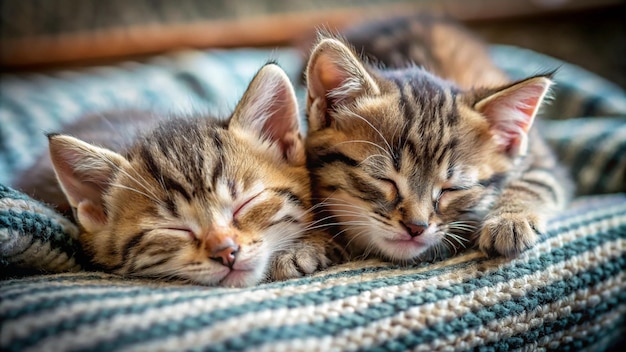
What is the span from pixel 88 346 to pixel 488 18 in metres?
2.39

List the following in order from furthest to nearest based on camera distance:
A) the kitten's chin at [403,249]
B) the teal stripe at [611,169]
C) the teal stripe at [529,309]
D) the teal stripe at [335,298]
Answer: the teal stripe at [611,169]
the kitten's chin at [403,249]
the teal stripe at [529,309]
the teal stripe at [335,298]

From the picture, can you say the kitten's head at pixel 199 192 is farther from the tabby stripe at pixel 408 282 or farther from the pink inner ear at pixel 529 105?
the pink inner ear at pixel 529 105

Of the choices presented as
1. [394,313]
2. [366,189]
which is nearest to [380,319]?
[394,313]

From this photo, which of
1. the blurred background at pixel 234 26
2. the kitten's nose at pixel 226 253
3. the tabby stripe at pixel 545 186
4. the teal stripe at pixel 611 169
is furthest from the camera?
the blurred background at pixel 234 26

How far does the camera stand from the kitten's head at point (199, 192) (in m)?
1.01

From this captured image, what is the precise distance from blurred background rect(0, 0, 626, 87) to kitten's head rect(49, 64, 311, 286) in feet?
4.14

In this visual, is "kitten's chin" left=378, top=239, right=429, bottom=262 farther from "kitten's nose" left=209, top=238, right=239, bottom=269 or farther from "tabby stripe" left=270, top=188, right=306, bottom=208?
"kitten's nose" left=209, top=238, right=239, bottom=269

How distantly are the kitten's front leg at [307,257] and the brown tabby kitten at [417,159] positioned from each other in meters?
0.04

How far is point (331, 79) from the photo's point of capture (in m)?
1.18

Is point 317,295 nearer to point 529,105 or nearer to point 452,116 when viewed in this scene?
point 452,116

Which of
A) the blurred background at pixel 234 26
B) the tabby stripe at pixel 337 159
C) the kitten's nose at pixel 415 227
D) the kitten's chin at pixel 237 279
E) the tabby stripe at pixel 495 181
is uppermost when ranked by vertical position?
the blurred background at pixel 234 26

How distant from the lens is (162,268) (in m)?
1.03

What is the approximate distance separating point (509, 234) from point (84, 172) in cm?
90

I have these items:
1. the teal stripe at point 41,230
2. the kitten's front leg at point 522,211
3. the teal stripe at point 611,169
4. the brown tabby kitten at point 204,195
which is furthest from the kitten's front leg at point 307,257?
the teal stripe at point 611,169
